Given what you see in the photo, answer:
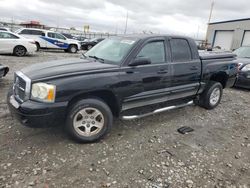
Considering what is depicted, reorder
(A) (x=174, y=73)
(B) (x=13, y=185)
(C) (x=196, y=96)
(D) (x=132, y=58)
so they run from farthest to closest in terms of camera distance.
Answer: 1. (C) (x=196, y=96)
2. (A) (x=174, y=73)
3. (D) (x=132, y=58)
4. (B) (x=13, y=185)

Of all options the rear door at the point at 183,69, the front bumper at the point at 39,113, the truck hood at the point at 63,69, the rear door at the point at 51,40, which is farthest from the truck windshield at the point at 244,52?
the rear door at the point at 51,40

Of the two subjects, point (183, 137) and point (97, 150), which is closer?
point (97, 150)

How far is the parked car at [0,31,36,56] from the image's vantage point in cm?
1238

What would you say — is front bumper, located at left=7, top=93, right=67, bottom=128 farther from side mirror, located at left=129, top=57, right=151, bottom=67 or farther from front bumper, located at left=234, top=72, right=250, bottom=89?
front bumper, located at left=234, top=72, right=250, bottom=89

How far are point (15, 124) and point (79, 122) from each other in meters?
1.41

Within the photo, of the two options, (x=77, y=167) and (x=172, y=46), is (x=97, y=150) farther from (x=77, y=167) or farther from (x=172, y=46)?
(x=172, y=46)

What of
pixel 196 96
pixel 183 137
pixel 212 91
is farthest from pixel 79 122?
pixel 212 91

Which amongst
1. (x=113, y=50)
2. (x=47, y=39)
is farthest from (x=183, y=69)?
(x=47, y=39)

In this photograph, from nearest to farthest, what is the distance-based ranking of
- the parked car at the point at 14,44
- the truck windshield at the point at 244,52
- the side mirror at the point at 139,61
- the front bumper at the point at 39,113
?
the front bumper at the point at 39,113, the side mirror at the point at 139,61, the truck windshield at the point at 244,52, the parked car at the point at 14,44

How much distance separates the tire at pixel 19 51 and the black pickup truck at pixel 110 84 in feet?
33.6

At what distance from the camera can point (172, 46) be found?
4.47m

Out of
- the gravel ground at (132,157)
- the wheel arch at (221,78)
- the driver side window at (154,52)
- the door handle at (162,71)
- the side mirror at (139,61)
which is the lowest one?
the gravel ground at (132,157)

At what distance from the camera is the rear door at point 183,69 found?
442cm

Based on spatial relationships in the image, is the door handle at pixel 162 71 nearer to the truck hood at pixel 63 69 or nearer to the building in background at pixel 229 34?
the truck hood at pixel 63 69
